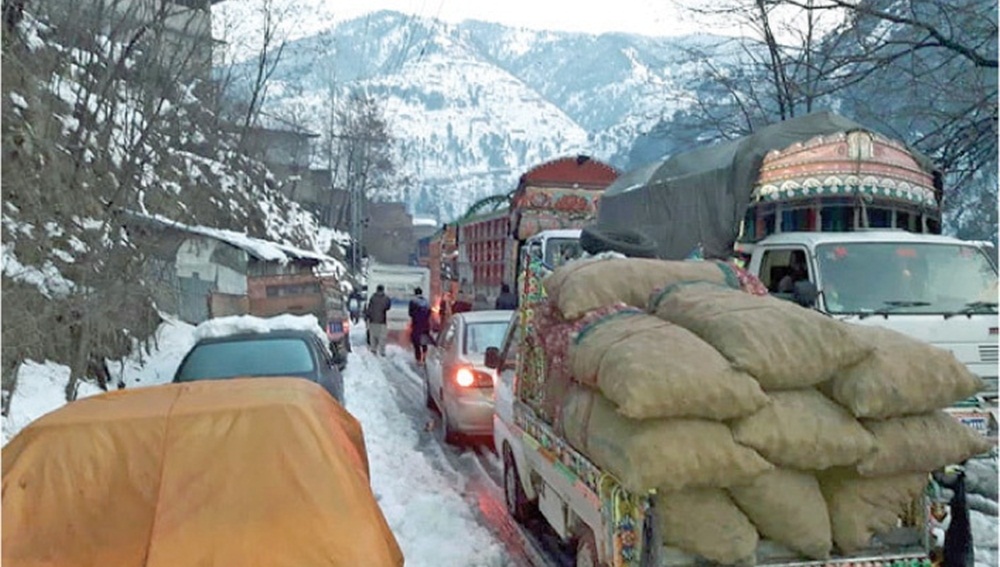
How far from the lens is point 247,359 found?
8633 mm

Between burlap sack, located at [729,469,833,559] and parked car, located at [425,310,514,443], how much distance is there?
20.0 ft

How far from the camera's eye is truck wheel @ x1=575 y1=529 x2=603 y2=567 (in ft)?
15.2

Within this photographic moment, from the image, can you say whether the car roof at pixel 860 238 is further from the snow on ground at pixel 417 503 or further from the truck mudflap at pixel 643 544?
the truck mudflap at pixel 643 544

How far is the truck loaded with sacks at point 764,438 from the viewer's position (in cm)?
386

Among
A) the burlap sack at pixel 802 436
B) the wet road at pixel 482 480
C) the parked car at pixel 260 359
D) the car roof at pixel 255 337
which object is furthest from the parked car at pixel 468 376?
the burlap sack at pixel 802 436

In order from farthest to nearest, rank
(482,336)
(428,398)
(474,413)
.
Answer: (428,398) < (482,336) < (474,413)

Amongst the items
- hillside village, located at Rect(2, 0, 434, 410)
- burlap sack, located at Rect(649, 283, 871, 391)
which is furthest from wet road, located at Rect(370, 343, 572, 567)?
hillside village, located at Rect(2, 0, 434, 410)

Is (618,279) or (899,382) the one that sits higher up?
(618,279)

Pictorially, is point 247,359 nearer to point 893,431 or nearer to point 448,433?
point 448,433

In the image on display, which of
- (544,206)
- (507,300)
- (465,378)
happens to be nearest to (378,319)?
(544,206)

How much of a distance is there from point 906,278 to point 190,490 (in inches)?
285

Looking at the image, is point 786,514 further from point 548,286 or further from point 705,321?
point 548,286

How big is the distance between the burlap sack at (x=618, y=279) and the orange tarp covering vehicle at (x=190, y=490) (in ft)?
5.66

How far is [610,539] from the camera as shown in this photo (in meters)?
4.12
